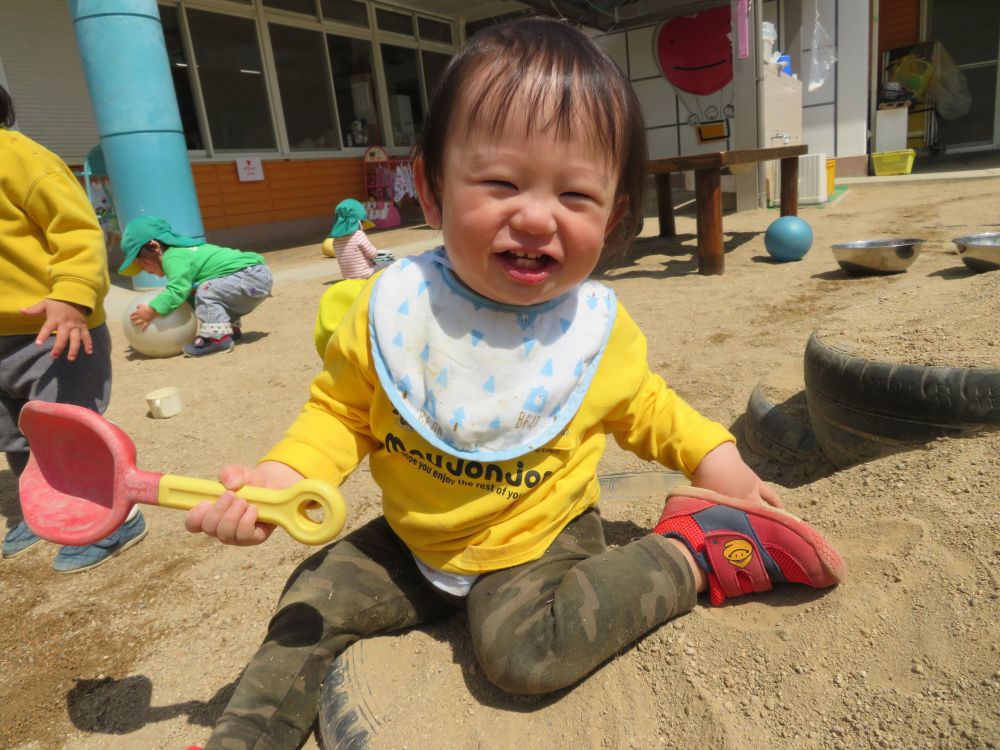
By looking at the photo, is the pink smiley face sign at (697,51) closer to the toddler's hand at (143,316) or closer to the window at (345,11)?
the window at (345,11)

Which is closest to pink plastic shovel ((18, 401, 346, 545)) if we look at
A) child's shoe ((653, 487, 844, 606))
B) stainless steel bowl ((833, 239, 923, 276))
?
child's shoe ((653, 487, 844, 606))

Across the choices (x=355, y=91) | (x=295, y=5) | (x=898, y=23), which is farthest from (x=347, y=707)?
(x=898, y=23)

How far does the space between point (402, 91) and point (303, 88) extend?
7.40ft

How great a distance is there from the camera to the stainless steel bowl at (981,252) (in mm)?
3674

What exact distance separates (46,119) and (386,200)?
195 inches

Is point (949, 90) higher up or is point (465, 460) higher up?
point (949, 90)

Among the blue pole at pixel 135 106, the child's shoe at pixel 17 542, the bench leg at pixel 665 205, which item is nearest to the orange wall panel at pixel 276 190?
the blue pole at pixel 135 106

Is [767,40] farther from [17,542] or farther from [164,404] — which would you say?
[17,542]

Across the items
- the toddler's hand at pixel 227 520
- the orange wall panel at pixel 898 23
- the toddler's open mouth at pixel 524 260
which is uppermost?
the orange wall panel at pixel 898 23

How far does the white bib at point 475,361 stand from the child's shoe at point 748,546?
14.2 inches

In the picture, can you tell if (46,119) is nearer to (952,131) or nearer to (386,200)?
(386,200)

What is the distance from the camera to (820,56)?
9.50 meters

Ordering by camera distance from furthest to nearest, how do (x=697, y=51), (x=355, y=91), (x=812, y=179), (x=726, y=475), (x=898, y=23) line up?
(x=898, y=23)
(x=355, y=91)
(x=697, y=51)
(x=812, y=179)
(x=726, y=475)

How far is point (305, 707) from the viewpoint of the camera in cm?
131
